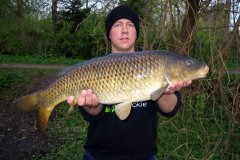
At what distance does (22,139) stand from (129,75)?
3787 mm

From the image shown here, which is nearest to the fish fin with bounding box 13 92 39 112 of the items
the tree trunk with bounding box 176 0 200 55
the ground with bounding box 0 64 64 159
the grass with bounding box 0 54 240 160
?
the ground with bounding box 0 64 64 159

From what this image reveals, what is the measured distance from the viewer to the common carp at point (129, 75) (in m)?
2.61

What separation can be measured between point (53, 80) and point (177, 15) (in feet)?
8.78

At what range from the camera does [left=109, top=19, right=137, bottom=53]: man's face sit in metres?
2.92

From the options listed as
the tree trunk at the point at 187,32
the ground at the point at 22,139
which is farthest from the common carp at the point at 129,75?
the tree trunk at the point at 187,32

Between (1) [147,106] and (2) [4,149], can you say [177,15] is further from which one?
(2) [4,149]

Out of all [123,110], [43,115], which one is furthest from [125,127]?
[43,115]

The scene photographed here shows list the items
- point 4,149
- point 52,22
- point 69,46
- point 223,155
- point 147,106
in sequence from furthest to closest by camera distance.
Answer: point 52,22 < point 69,46 < point 4,149 < point 223,155 < point 147,106

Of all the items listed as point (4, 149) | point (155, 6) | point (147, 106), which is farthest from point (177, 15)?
point (4, 149)

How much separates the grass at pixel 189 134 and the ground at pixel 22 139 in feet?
0.63

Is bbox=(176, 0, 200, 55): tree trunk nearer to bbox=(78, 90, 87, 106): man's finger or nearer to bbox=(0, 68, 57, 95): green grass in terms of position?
bbox=(78, 90, 87, 106): man's finger

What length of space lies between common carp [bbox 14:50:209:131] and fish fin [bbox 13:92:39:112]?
29 cm

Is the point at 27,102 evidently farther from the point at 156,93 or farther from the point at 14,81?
the point at 14,81

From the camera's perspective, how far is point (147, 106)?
2.82 m
